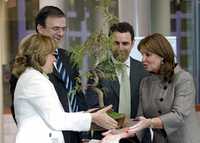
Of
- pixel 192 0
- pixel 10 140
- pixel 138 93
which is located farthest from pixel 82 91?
pixel 192 0

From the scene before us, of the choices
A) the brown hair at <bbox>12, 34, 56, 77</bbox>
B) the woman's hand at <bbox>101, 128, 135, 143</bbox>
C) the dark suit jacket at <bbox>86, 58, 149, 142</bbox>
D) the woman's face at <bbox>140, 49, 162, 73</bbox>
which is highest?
the brown hair at <bbox>12, 34, 56, 77</bbox>

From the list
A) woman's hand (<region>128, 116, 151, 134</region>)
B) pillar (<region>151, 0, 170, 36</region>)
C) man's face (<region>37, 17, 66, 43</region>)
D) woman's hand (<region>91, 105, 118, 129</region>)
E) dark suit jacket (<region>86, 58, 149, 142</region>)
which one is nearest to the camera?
woman's hand (<region>91, 105, 118, 129</region>)

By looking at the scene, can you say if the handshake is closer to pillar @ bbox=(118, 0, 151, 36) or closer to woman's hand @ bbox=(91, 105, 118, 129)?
woman's hand @ bbox=(91, 105, 118, 129)

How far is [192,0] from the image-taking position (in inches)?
282

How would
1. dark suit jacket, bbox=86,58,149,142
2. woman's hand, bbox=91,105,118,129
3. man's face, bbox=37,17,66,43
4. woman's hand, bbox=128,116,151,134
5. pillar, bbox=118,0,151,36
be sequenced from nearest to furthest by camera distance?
woman's hand, bbox=91,105,118,129, woman's hand, bbox=128,116,151,134, dark suit jacket, bbox=86,58,149,142, man's face, bbox=37,17,66,43, pillar, bbox=118,0,151,36

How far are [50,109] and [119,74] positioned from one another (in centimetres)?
45

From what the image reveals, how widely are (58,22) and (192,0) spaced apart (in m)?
4.65

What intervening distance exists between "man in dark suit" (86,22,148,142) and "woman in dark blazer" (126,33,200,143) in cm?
13

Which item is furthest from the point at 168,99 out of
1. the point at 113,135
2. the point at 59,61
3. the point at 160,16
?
the point at 160,16

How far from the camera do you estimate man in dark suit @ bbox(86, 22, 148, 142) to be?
8.43 ft

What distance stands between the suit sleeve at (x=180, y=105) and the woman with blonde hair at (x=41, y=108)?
0.41 metres

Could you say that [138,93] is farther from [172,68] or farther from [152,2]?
[152,2]

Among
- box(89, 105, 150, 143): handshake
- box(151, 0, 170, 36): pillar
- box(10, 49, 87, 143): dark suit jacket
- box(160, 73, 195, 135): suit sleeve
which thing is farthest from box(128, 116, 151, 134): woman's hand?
box(151, 0, 170, 36): pillar

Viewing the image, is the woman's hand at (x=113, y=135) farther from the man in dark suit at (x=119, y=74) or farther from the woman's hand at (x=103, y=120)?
the man in dark suit at (x=119, y=74)
